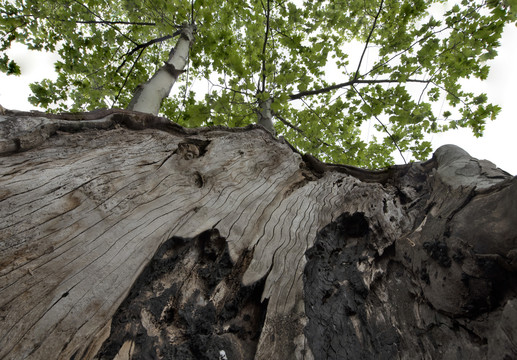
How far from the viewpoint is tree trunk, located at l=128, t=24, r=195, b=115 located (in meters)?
3.26

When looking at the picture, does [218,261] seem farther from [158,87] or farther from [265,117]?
[265,117]

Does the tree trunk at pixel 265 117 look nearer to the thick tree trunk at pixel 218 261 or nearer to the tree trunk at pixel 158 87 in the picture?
the tree trunk at pixel 158 87

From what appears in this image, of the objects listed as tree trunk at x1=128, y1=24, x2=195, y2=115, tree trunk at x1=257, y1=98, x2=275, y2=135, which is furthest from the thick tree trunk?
tree trunk at x1=257, y1=98, x2=275, y2=135

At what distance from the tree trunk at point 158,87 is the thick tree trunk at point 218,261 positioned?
1.21 meters

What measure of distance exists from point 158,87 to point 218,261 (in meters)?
3.00

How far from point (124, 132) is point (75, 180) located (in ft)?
2.52

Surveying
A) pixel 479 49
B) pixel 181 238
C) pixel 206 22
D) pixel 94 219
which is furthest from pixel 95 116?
pixel 479 49

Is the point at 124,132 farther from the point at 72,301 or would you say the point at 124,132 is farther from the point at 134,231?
the point at 72,301

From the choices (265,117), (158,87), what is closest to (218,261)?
(158,87)

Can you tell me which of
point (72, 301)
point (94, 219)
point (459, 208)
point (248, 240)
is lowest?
point (72, 301)

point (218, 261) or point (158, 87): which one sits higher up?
point (158, 87)

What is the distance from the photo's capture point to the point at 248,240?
167 centimetres

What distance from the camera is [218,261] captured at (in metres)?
1.51

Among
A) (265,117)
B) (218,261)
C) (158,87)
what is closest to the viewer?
(218,261)
